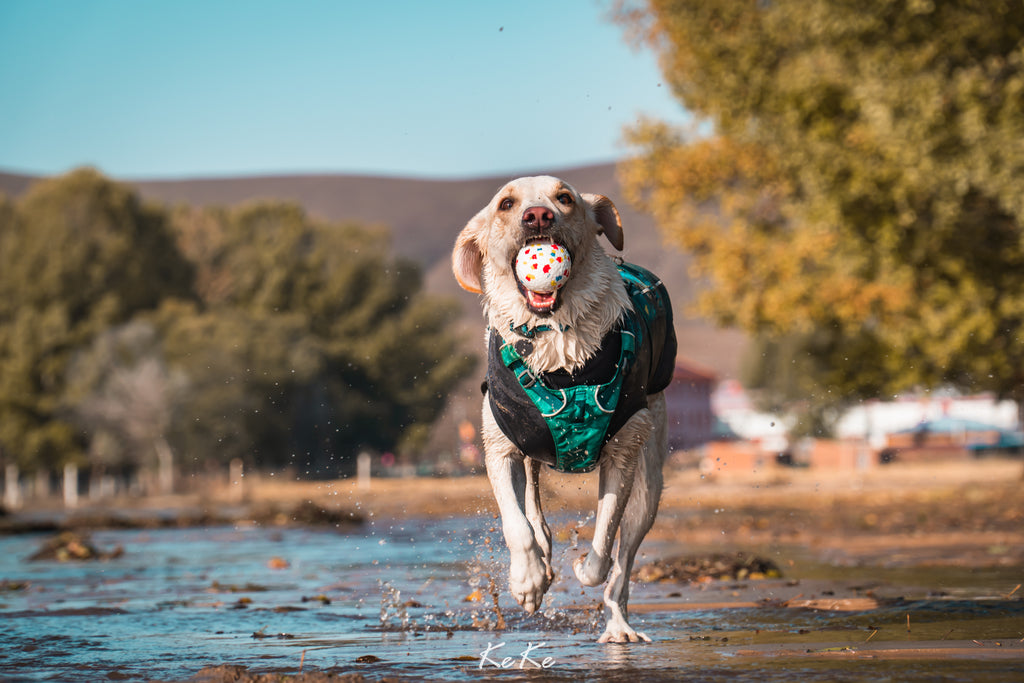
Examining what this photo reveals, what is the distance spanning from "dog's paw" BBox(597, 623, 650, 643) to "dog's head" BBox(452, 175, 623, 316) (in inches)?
65.7

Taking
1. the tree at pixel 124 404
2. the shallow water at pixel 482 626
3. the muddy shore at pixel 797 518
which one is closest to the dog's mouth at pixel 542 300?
the shallow water at pixel 482 626

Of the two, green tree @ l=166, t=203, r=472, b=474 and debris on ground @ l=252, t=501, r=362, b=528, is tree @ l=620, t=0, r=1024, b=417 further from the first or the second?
green tree @ l=166, t=203, r=472, b=474

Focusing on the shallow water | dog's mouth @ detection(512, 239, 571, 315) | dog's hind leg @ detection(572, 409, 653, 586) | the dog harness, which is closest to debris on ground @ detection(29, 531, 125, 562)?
the shallow water

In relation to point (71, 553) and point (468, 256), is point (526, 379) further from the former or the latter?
point (71, 553)

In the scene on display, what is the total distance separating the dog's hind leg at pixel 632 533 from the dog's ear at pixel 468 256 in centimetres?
128

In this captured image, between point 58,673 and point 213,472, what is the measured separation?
184 feet

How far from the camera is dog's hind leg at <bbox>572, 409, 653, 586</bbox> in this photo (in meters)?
6.46

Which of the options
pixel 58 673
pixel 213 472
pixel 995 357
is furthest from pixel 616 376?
pixel 213 472

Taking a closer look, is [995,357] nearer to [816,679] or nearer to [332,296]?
[816,679]

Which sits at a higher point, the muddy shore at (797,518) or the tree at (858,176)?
the tree at (858,176)

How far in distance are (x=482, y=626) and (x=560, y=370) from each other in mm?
2049

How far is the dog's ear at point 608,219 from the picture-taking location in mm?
6719

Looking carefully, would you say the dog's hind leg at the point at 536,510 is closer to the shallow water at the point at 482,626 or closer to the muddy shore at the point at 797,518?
the shallow water at the point at 482,626

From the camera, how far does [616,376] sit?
6375 mm
